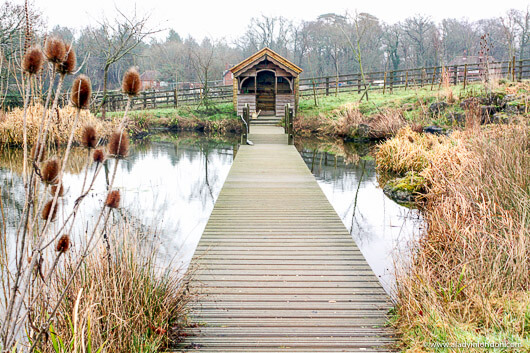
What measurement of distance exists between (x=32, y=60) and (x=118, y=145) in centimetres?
40

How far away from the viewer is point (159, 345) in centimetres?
294

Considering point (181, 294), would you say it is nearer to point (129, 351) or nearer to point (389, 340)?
point (129, 351)

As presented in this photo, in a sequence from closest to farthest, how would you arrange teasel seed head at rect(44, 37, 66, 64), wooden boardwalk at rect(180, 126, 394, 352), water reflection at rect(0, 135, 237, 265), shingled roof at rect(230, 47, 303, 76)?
1. teasel seed head at rect(44, 37, 66, 64)
2. wooden boardwalk at rect(180, 126, 394, 352)
3. water reflection at rect(0, 135, 237, 265)
4. shingled roof at rect(230, 47, 303, 76)

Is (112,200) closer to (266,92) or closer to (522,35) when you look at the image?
(266,92)

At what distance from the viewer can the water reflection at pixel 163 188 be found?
269 inches

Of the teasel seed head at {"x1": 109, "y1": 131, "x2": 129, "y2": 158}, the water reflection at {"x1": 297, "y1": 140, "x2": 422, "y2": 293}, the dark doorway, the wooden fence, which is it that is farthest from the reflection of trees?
the wooden fence

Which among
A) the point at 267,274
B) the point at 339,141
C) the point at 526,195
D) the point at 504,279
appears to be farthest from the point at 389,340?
the point at 339,141

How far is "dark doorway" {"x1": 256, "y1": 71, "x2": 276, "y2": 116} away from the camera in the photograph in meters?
22.3

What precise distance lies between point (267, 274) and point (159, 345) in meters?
1.56

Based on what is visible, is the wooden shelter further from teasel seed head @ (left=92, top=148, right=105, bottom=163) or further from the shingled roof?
teasel seed head @ (left=92, top=148, right=105, bottom=163)

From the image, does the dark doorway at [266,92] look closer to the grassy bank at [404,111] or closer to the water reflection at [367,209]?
the grassy bank at [404,111]

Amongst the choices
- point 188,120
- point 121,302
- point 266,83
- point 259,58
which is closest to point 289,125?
point 259,58

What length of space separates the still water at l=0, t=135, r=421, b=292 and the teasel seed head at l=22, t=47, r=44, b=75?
1.76 m

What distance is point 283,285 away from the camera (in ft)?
13.3
